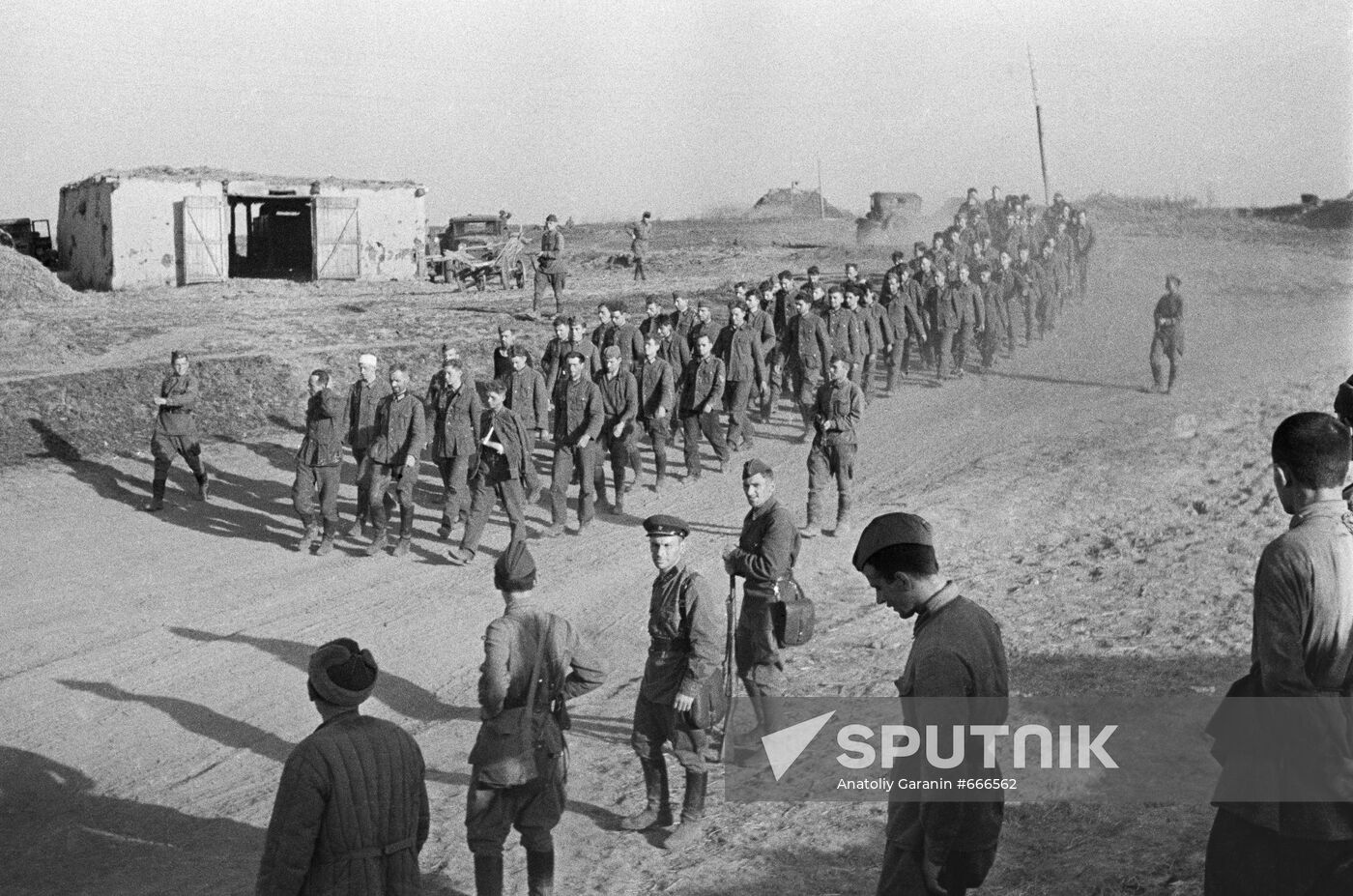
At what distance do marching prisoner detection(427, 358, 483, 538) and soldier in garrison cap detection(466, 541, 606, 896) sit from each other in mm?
7545

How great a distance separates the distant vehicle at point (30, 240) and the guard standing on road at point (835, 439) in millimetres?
28766

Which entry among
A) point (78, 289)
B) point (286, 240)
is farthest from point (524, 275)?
point (78, 289)

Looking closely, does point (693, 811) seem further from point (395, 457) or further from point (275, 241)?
point (275, 241)

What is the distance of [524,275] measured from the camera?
3375cm

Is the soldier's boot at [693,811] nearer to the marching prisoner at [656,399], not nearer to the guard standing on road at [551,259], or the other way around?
the marching prisoner at [656,399]

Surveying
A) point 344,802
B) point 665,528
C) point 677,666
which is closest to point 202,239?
point 665,528

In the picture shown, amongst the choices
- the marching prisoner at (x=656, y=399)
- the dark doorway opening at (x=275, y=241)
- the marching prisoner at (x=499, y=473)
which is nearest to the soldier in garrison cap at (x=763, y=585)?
the marching prisoner at (x=499, y=473)

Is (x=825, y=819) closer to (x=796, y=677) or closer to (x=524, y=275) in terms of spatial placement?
(x=796, y=677)

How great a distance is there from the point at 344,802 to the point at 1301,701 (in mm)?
3212

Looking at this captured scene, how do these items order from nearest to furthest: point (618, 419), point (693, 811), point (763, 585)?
point (693, 811) → point (763, 585) → point (618, 419)

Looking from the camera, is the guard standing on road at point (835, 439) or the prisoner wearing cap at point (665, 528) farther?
the guard standing on road at point (835, 439)

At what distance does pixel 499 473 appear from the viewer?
13.4 m

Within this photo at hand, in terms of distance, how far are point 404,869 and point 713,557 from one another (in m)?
8.40

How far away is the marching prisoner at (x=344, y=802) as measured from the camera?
4.74 meters
